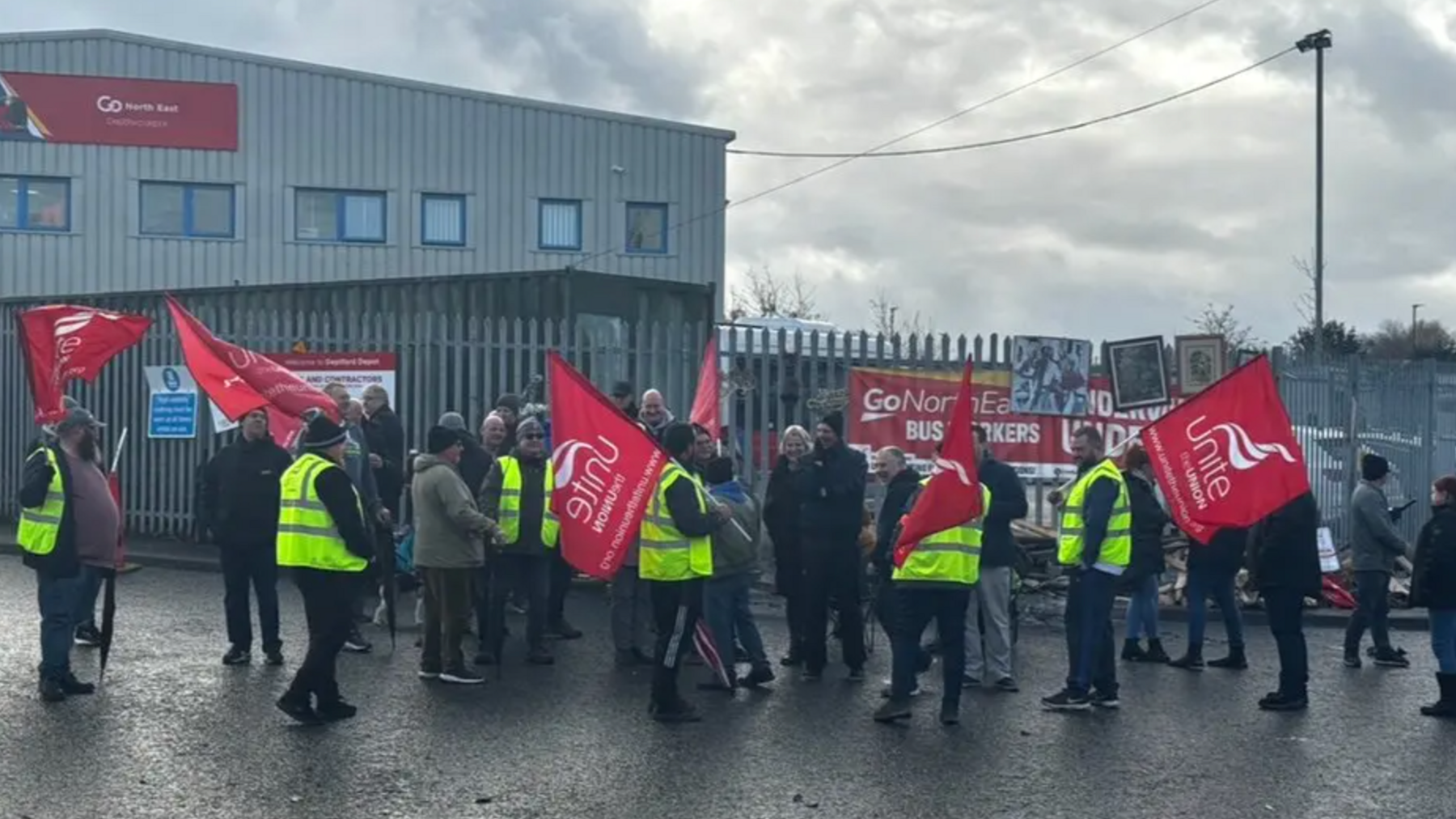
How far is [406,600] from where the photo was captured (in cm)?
1523

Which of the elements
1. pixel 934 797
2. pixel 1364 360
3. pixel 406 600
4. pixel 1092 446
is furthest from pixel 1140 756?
pixel 1364 360

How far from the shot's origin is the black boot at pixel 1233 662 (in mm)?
13414

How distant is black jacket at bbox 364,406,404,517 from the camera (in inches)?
563

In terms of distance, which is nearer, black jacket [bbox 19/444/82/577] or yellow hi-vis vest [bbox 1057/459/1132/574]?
black jacket [bbox 19/444/82/577]

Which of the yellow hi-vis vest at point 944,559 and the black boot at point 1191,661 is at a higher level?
the yellow hi-vis vest at point 944,559

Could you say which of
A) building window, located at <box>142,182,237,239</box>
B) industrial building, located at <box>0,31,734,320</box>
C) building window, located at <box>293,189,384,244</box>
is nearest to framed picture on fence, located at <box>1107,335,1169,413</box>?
industrial building, located at <box>0,31,734,320</box>

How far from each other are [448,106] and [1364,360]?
20.5 metres

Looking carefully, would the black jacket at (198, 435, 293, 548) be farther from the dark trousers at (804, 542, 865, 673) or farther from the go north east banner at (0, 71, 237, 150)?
the go north east banner at (0, 71, 237, 150)

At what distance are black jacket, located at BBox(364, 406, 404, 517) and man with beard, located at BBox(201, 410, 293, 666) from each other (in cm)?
209

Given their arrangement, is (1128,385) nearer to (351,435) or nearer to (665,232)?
(351,435)

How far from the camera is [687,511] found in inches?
421

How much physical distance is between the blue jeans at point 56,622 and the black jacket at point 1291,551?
24.7 feet

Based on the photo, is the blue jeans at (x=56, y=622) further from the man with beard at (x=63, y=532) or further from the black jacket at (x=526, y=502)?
the black jacket at (x=526, y=502)

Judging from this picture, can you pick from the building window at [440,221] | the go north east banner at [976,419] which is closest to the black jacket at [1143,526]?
the go north east banner at [976,419]
